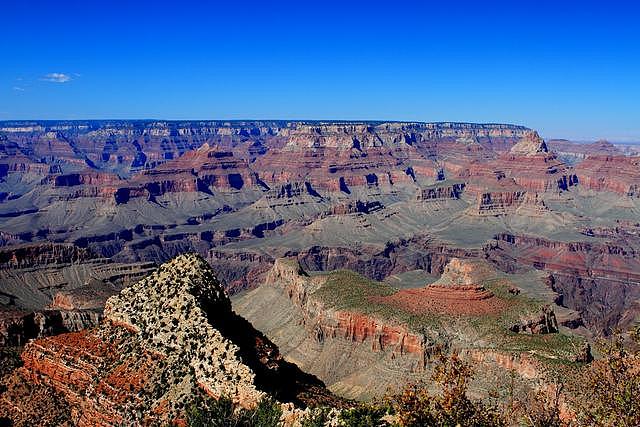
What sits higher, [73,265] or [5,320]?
[5,320]

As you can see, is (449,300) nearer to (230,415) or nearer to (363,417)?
(363,417)

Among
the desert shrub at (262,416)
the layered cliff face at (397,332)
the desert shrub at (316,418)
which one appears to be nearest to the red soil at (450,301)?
the layered cliff face at (397,332)

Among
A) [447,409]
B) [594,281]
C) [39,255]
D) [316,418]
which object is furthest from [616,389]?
[594,281]

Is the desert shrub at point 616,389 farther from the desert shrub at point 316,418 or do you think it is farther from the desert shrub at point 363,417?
the desert shrub at point 316,418

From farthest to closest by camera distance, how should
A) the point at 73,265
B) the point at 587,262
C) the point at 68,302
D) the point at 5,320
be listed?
the point at 587,262
the point at 73,265
the point at 68,302
the point at 5,320

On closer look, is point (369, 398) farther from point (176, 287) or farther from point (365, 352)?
point (176, 287)

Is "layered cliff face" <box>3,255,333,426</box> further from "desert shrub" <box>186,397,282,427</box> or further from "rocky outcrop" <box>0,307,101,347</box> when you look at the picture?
"rocky outcrop" <box>0,307,101,347</box>

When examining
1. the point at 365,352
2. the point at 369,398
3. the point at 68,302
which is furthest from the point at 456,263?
the point at 68,302
